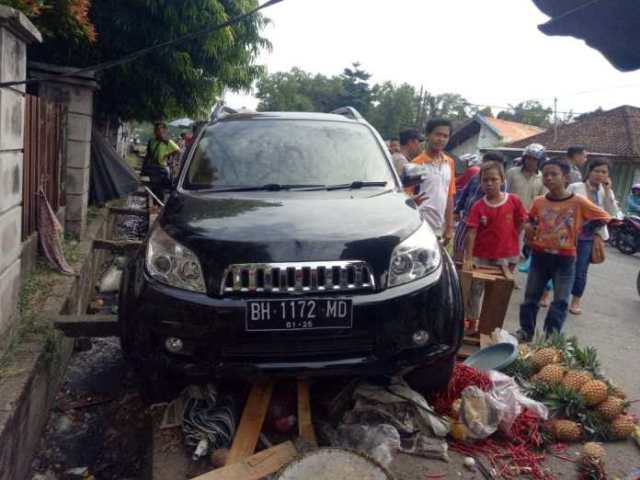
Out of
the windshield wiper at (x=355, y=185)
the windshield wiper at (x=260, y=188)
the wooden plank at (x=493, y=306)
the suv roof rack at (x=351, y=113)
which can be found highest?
the suv roof rack at (x=351, y=113)

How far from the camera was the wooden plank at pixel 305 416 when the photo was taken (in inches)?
113

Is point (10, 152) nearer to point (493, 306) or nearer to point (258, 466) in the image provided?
point (258, 466)

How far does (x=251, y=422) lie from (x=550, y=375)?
194 centimetres

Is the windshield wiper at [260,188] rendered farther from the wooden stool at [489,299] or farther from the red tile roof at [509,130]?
the red tile roof at [509,130]

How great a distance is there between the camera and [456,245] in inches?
221

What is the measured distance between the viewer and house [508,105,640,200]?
21.7 meters

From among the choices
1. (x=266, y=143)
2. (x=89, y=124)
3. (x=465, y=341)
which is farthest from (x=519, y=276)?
(x=89, y=124)

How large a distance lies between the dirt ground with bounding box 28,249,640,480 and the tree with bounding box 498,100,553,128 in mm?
59176

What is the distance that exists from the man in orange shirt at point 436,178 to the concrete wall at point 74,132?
3655mm

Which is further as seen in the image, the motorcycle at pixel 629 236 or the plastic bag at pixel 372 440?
the motorcycle at pixel 629 236

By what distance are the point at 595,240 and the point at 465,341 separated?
7.07 feet

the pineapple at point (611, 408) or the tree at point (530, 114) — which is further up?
the tree at point (530, 114)

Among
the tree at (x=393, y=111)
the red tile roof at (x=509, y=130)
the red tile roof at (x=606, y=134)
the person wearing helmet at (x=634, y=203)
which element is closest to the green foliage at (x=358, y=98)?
the tree at (x=393, y=111)

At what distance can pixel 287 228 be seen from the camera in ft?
9.20
